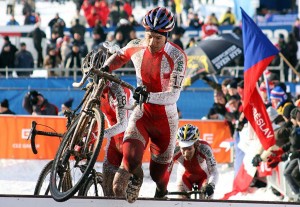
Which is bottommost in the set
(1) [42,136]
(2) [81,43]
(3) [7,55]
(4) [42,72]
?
(1) [42,136]

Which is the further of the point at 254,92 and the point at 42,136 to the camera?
the point at 42,136

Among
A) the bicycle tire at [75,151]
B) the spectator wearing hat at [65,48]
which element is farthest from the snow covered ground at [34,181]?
the bicycle tire at [75,151]

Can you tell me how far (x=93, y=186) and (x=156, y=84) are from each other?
2168 millimetres

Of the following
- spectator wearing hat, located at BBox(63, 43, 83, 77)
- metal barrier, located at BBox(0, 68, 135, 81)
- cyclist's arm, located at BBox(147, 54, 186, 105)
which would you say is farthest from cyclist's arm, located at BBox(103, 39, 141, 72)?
spectator wearing hat, located at BBox(63, 43, 83, 77)

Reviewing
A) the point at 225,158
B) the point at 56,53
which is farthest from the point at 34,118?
the point at 56,53

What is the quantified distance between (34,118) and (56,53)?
6.20 m

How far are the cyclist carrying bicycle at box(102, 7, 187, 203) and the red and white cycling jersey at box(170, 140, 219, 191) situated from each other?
2.56 meters

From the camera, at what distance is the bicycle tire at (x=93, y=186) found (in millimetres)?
12219

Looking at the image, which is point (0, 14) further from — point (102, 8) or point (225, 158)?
point (225, 158)

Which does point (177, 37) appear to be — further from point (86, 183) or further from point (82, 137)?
point (82, 137)

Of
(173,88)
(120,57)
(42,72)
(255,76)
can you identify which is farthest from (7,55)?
(173,88)

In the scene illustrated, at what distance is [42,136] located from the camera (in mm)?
19953

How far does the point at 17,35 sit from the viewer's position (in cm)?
2877

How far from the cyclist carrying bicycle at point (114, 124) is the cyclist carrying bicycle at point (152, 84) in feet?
3.24
